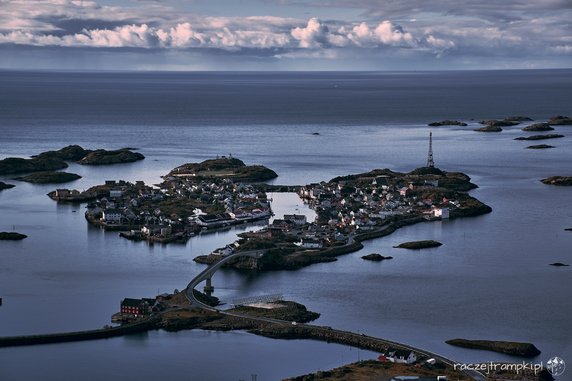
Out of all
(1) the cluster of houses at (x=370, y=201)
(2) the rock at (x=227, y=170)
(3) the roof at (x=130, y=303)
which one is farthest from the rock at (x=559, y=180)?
(3) the roof at (x=130, y=303)

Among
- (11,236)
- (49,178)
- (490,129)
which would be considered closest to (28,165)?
(49,178)

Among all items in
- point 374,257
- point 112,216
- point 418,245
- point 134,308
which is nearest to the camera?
point 134,308

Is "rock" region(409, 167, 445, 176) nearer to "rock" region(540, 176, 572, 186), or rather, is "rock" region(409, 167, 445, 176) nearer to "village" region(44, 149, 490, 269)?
"village" region(44, 149, 490, 269)

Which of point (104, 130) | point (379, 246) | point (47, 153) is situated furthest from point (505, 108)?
point (379, 246)

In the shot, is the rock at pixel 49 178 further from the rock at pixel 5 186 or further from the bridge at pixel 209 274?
the bridge at pixel 209 274

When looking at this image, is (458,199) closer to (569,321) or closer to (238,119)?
(569,321)

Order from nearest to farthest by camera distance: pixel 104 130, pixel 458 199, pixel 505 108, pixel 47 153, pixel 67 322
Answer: pixel 67 322
pixel 458 199
pixel 47 153
pixel 104 130
pixel 505 108

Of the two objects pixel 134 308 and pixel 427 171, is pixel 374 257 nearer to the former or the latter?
pixel 134 308
